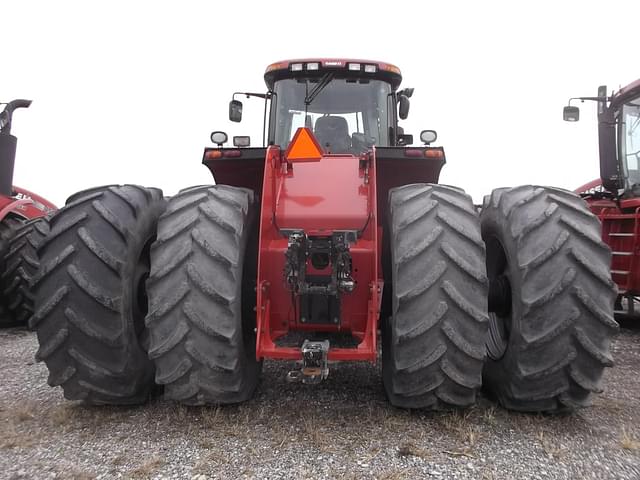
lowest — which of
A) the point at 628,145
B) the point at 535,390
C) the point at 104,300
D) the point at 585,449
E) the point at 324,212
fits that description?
the point at 585,449

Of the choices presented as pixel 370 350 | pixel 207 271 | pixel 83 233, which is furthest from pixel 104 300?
pixel 370 350

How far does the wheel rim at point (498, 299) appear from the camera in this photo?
345cm

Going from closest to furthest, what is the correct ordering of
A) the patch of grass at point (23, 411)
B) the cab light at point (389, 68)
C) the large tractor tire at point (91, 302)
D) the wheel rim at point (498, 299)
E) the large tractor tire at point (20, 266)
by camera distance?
1. the large tractor tire at point (91, 302)
2. the patch of grass at point (23, 411)
3. the wheel rim at point (498, 299)
4. the cab light at point (389, 68)
5. the large tractor tire at point (20, 266)

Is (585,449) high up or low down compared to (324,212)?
down

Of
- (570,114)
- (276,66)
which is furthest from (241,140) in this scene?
(570,114)

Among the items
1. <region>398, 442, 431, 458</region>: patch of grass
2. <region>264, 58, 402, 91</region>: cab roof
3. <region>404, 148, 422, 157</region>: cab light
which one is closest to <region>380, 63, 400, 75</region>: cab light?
<region>264, 58, 402, 91</region>: cab roof

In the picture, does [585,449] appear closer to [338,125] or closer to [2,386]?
[338,125]

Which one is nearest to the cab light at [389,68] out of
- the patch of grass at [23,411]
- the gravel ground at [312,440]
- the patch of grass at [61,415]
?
the gravel ground at [312,440]

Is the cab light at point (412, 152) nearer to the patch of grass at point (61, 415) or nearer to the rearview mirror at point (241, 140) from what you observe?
the rearview mirror at point (241, 140)

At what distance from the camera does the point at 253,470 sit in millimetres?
2537

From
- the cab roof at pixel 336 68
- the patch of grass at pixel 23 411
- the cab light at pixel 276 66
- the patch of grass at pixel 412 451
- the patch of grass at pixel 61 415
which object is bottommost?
the patch of grass at pixel 412 451

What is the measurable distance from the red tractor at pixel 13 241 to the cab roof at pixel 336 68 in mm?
3169

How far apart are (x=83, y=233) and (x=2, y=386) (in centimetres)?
173

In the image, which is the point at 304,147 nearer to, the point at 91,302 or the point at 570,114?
the point at 91,302
